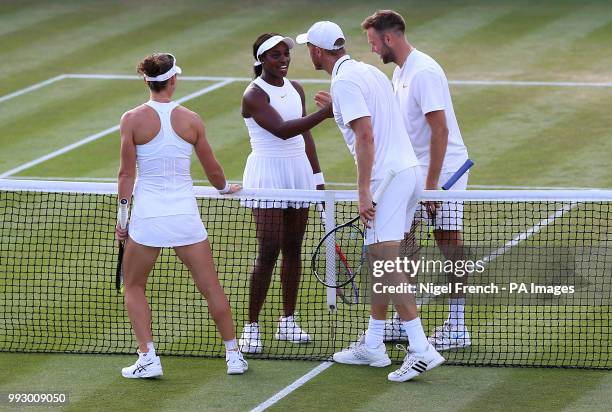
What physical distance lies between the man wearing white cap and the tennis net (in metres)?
0.42

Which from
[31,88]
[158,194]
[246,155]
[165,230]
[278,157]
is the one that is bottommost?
[165,230]

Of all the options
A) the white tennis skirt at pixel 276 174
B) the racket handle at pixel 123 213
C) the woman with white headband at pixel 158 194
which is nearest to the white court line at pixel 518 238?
the white tennis skirt at pixel 276 174

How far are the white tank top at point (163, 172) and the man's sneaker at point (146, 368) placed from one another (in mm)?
1026

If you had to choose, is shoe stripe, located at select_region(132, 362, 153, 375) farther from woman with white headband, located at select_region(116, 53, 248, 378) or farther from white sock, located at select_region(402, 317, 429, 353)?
white sock, located at select_region(402, 317, 429, 353)

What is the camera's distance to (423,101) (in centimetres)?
948

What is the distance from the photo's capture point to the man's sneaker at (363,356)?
9.38 metres

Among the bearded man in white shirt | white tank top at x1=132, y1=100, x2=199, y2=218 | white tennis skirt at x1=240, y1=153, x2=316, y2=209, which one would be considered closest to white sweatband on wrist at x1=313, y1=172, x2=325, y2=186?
white tennis skirt at x1=240, y1=153, x2=316, y2=209

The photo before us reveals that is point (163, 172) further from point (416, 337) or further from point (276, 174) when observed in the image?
point (416, 337)

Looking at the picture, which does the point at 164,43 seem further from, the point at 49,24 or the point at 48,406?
the point at 48,406

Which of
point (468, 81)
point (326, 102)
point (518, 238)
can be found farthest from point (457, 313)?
point (468, 81)

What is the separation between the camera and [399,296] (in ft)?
29.7

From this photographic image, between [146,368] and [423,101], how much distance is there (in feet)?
9.15

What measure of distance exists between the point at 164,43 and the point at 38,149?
575 centimetres

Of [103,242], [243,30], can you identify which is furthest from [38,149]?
[243,30]
